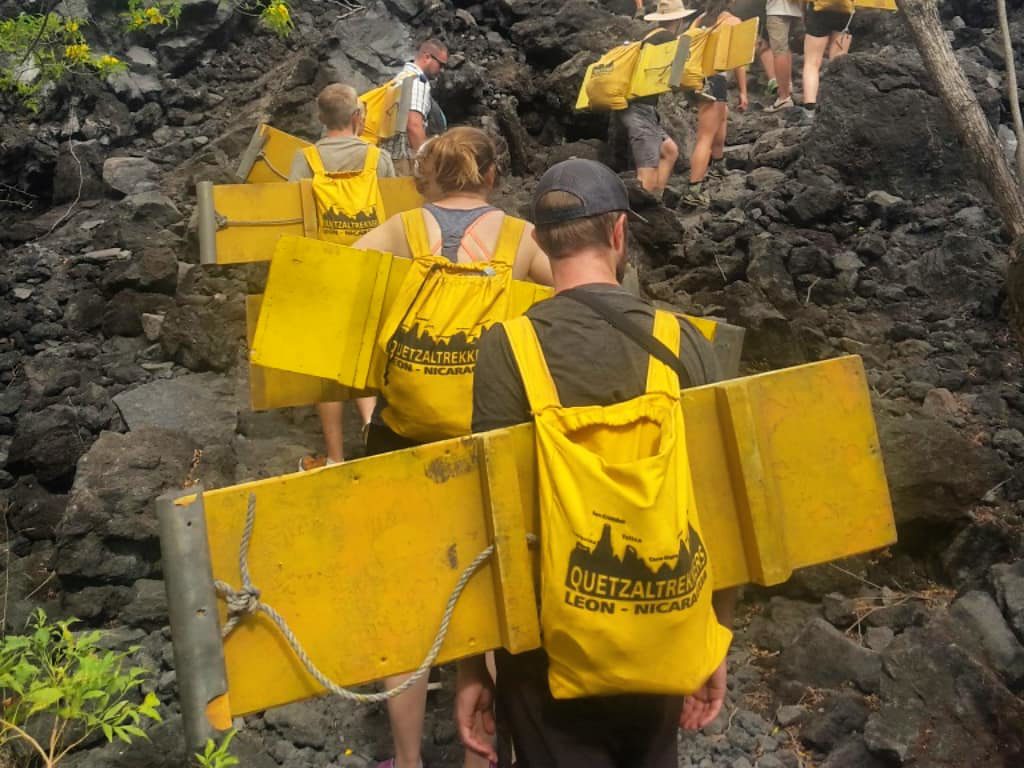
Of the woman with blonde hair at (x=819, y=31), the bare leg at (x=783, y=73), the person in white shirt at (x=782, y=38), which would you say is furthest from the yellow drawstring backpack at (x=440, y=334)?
the bare leg at (x=783, y=73)

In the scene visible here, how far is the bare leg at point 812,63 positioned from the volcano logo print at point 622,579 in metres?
9.77

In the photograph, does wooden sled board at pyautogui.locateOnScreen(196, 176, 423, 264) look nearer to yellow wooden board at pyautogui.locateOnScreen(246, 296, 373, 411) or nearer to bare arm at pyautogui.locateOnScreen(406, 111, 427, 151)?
yellow wooden board at pyautogui.locateOnScreen(246, 296, 373, 411)

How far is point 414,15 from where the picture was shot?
38.0ft

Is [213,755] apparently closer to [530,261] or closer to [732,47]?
[530,261]

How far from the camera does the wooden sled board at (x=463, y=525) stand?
62.6 inches

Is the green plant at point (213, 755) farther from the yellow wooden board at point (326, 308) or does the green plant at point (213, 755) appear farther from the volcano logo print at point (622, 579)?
the yellow wooden board at point (326, 308)

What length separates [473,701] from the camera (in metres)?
1.80

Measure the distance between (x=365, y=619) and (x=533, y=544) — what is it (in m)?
0.40

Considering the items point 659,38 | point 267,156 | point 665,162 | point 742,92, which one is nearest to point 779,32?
point 742,92

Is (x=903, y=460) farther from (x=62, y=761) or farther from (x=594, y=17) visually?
(x=594, y=17)

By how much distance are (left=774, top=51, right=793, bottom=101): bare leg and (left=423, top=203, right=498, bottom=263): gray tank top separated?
913 centimetres

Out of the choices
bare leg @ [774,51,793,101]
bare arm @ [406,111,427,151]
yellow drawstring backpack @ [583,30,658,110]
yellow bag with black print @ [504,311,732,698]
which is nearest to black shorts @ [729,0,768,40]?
bare leg @ [774,51,793,101]

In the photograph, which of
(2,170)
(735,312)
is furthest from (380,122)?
(2,170)

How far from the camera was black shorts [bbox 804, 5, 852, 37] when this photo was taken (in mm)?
9406
